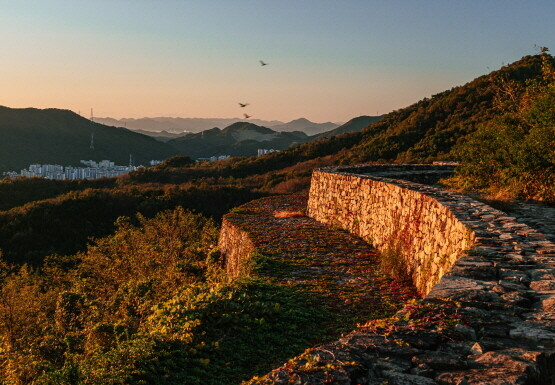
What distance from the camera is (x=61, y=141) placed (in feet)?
427

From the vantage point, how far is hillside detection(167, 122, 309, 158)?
134875 mm

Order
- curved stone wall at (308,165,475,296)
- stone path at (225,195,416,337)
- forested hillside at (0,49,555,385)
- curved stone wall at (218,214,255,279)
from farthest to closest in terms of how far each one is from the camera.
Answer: curved stone wall at (218,214,255,279)
stone path at (225,195,416,337)
curved stone wall at (308,165,475,296)
forested hillside at (0,49,555,385)

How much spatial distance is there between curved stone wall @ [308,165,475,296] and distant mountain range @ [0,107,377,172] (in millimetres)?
95614

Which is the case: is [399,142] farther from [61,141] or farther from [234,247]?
[61,141]

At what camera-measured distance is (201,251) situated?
62.7 feet

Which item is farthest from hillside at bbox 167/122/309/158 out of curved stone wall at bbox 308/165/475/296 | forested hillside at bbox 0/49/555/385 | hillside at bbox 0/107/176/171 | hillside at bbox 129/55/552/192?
curved stone wall at bbox 308/165/475/296

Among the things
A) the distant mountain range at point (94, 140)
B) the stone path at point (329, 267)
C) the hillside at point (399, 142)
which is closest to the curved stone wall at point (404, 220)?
the stone path at point (329, 267)

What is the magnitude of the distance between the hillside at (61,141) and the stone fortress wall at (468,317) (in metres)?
111

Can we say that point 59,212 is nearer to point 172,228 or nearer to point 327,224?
point 172,228

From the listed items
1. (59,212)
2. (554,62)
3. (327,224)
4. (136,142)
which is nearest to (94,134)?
(136,142)

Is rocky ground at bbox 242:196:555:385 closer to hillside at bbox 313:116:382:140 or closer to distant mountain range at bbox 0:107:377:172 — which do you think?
distant mountain range at bbox 0:107:377:172

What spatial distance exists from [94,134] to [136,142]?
12.7 meters

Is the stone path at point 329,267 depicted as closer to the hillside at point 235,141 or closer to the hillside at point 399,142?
the hillside at point 399,142

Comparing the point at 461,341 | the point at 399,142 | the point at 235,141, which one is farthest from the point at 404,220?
the point at 235,141
